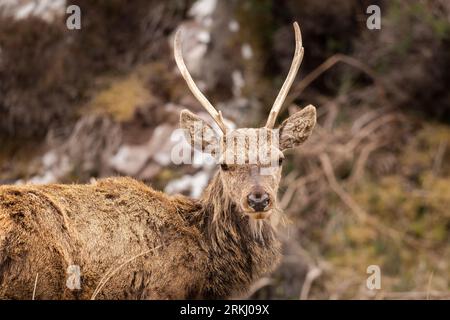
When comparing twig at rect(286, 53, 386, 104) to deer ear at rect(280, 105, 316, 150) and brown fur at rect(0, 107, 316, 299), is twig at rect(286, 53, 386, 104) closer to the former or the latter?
deer ear at rect(280, 105, 316, 150)

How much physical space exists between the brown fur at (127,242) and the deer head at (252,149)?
0.29 meters

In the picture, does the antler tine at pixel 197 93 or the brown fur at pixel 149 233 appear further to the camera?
the antler tine at pixel 197 93

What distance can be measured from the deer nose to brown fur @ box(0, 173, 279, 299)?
17.4 inches

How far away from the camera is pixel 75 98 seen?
11.3m

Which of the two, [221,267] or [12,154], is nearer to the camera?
[221,267]

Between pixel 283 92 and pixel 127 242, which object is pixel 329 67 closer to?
pixel 283 92

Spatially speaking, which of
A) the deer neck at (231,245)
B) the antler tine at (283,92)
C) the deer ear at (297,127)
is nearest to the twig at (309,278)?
the deer neck at (231,245)

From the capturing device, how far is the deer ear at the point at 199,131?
6.45m

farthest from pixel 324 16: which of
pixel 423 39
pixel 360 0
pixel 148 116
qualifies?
pixel 148 116

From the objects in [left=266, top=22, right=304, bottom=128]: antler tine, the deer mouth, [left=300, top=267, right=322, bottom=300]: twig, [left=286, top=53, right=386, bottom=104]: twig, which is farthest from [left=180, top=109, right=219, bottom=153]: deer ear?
[left=286, top=53, right=386, bottom=104]: twig

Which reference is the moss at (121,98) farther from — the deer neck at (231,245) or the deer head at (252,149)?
the deer neck at (231,245)
